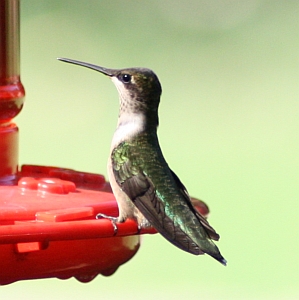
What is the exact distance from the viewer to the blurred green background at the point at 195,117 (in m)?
8.46

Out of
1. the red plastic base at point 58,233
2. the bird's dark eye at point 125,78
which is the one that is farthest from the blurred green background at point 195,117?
the red plastic base at point 58,233

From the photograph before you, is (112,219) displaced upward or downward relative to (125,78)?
downward

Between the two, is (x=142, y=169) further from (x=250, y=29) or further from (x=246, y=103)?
(x=250, y=29)

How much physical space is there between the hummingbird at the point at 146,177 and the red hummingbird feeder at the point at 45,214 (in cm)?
8

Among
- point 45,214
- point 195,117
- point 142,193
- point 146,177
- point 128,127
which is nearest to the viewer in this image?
point 45,214

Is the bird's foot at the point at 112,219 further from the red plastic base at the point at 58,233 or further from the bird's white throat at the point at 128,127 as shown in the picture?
the bird's white throat at the point at 128,127

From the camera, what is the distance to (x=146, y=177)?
143 inches

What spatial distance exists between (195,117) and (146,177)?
6.96 m

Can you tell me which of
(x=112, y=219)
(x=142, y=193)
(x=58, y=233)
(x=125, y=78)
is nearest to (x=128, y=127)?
(x=125, y=78)

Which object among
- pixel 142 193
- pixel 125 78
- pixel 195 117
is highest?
pixel 125 78

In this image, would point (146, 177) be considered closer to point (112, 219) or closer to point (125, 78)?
point (125, 78)

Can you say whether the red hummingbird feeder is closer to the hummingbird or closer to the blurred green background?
the hummingbird

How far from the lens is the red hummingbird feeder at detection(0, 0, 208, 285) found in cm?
292

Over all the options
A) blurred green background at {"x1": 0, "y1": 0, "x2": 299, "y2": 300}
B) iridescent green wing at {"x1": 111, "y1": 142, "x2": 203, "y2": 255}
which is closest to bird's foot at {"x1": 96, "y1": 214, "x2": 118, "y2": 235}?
iridescent green wing at {"x1": 111, "y1": 142, "x2": 203, "y2": 255}
